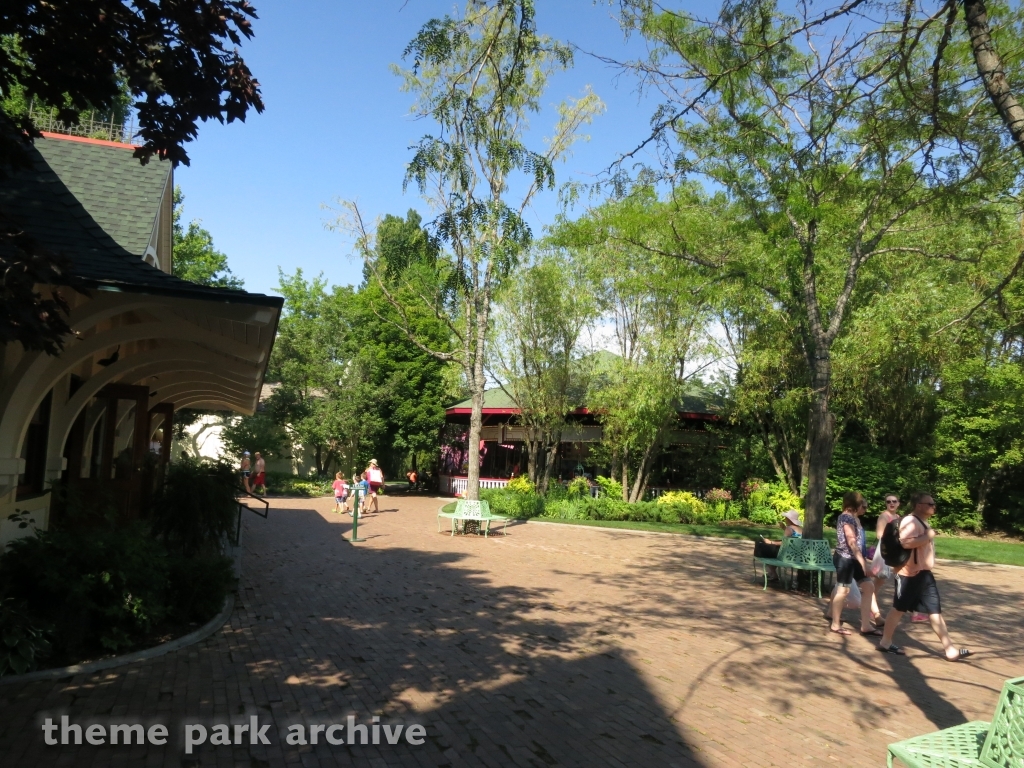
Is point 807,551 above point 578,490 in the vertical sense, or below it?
below

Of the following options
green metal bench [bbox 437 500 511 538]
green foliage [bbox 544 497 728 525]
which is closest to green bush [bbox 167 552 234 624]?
green metal bench [bbox 437 500 511 538]

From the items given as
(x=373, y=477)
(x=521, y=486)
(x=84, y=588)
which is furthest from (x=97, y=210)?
(x=521, y=486)

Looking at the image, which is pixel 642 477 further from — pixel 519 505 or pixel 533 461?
pixel 519 505

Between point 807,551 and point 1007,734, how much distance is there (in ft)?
25.4

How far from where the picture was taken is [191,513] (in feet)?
31.5

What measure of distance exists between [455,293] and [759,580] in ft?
31.7

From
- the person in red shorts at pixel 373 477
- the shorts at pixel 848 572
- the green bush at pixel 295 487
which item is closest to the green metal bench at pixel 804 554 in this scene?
the shorts at pixel 848 572

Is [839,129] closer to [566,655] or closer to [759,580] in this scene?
[759,580]

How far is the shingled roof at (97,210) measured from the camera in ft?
20.5

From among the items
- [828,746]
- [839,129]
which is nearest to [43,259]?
[828,746]

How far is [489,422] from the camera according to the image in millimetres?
32531

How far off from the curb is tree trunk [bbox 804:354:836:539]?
27.2 feet

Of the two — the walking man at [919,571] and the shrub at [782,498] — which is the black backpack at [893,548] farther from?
the shrub at [782,498]

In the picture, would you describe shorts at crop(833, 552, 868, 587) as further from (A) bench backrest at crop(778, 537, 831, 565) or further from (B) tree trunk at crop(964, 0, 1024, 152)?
(B) tree trunk at crop(964, 0, 1024, 152)
